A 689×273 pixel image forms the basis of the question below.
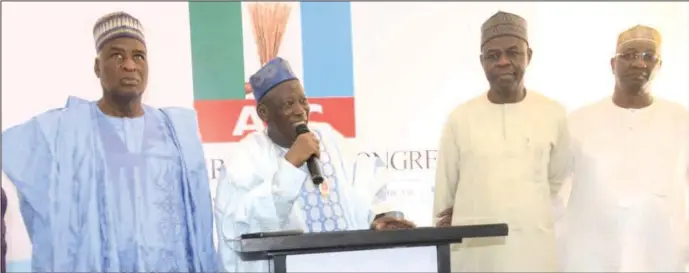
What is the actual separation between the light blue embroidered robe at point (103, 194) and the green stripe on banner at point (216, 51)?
0.23 metres

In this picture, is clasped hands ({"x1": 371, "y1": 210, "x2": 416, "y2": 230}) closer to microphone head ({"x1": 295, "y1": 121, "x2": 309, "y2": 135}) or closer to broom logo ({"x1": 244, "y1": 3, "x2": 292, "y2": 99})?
microphone head ({"x1": 295, "y1": 121, "x2": 309, "y2": 135})

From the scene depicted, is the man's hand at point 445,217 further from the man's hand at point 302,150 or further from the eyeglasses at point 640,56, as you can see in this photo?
the eyeglasses at point 640,56

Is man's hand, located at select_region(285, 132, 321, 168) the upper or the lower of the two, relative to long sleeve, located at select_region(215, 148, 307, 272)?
upper

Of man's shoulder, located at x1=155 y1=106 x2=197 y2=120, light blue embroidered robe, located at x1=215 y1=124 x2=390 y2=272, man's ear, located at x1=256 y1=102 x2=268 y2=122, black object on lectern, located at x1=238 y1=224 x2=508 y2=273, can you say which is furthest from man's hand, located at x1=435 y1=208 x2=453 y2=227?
man's shoulder, located at x1=155 y1=106 x2=197 y2=120

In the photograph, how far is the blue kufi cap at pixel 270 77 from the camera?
231 cm

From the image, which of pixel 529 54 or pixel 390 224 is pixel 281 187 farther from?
pixel 529 54

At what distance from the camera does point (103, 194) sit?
2184 mm

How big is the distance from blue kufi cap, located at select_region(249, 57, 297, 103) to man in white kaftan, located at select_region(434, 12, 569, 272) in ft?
1.91

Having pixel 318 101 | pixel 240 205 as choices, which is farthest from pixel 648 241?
pixel 240 205

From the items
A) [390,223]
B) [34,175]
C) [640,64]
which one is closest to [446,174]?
[390,223]

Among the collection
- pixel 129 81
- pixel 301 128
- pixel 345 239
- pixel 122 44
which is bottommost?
pixel 345 239

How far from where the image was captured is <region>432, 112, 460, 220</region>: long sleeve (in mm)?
2457

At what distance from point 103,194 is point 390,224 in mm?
864

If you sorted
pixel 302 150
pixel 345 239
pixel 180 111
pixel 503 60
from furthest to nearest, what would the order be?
pixel 503 60 → pixel 180 111 → pixel 302 150 → pixel 345 239
